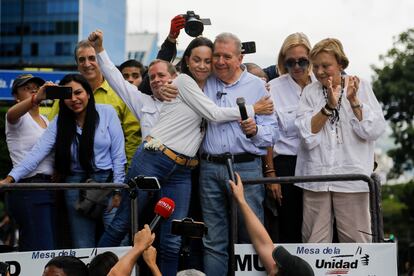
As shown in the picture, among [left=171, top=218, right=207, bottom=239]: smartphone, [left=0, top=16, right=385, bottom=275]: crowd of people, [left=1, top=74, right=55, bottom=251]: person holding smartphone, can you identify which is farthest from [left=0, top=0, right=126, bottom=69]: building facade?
[left=171, top=218, right=207, bottom=239]: smartphone

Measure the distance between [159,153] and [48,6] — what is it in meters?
91.3

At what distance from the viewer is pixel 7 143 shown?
27.3ft

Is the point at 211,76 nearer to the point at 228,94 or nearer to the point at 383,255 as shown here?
the point at 228,94

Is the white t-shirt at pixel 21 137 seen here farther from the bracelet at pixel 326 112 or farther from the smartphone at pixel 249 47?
the bracelet at pixel 326 112

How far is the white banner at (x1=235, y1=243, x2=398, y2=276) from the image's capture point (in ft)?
22.8

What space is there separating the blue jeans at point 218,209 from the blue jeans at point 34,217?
1286 millimetres

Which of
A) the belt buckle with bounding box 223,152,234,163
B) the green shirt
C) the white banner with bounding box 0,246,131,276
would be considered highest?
the green shirt

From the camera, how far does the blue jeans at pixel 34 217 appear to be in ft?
24.0

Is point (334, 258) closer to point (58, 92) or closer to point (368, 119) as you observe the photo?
point (368, 119)

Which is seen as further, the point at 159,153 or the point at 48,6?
the point at 48,6

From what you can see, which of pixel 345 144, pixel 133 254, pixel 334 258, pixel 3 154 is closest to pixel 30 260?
pixel 133 254

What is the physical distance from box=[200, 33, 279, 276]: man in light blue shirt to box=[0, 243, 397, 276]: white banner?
570 mm

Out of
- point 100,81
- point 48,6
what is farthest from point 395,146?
point 48,6

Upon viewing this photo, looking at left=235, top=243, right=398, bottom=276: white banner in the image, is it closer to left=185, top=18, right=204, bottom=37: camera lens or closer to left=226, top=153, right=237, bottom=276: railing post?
left=226, top=153, right=237, bottom=276: railing post
